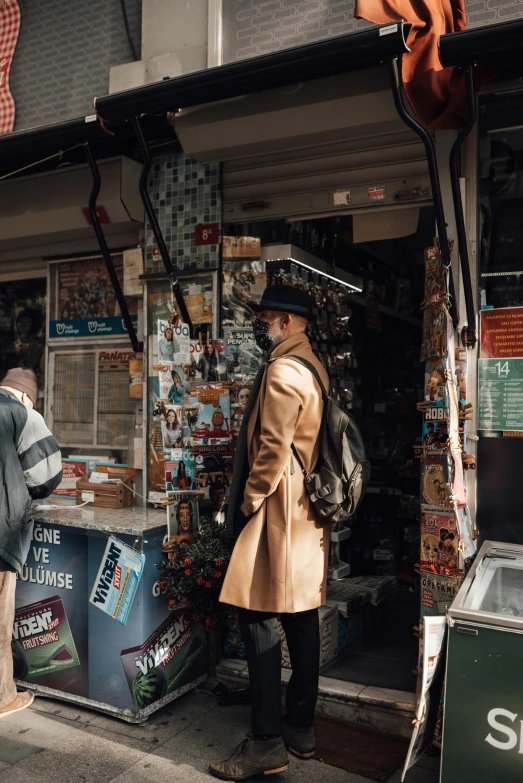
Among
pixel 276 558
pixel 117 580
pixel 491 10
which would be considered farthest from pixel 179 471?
pixel 491 10

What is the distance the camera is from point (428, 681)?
2848mm

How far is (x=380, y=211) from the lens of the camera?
4.49 meters

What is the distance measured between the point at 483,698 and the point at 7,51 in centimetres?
559

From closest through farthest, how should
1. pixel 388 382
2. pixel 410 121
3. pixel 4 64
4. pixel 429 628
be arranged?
1. pixel 429 628
2. pixel 410 121
3. pixel 4 64
4. pixel 388 382

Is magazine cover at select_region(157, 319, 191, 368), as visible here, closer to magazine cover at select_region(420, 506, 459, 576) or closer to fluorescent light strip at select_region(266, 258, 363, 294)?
fluorescent light strip at select_region(266, 258, 363, 294)

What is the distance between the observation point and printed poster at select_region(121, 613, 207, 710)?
4008 millimetres

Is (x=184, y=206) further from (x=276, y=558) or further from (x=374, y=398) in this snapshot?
(x=374, y=398)

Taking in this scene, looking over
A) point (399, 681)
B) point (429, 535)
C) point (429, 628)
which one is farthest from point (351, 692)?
point (429, 628)

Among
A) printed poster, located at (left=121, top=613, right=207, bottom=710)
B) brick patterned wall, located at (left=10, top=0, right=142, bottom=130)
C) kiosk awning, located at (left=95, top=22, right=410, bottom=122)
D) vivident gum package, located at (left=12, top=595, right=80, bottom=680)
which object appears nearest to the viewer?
kiosk awning, located at (left=95, top=22, right=410, bottom=122)

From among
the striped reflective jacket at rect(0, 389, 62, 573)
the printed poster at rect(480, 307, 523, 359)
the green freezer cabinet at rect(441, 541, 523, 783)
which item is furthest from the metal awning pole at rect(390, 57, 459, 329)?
the striped reflective jacket at rect(0, 389, 62, 573)

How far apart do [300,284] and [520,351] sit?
1896mm

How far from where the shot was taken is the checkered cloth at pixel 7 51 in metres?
5.47

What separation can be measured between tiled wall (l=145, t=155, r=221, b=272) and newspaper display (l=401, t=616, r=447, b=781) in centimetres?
293

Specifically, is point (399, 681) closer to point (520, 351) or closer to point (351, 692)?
point (351, 692)
